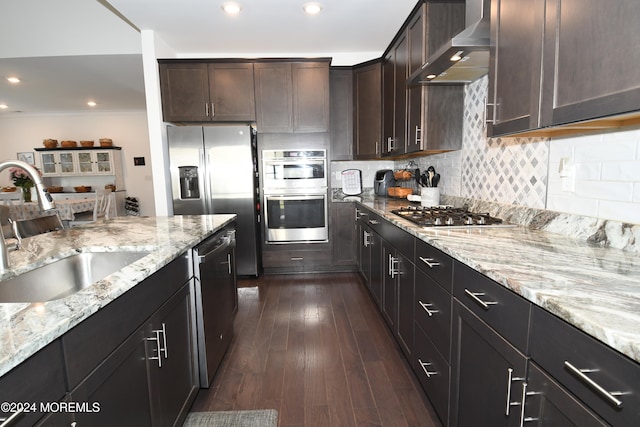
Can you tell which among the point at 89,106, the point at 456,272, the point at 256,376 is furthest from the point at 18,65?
the point at 456,272

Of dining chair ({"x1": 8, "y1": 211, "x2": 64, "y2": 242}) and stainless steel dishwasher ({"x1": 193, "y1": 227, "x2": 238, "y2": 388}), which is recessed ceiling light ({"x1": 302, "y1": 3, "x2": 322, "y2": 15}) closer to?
stainless steel dishwasher ({"x1": 193, "y1": 227, "x2": 238, "y2": 388})

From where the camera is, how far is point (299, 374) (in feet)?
6.57

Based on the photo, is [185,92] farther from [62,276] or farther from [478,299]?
[478,299]

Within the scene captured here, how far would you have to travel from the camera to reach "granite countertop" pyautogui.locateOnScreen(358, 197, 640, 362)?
0.67 meters

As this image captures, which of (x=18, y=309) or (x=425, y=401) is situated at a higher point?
(x=18, y=309)

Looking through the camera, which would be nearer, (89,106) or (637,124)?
(637,124)

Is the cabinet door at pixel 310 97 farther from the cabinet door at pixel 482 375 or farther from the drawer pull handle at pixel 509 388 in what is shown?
the drawer pull handle at pixel 509 388

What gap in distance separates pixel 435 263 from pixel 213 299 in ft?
4.16

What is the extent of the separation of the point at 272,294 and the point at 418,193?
6.08ft

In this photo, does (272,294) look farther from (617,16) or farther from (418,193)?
(617,16)

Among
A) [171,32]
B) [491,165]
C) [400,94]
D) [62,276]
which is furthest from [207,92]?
[491,165]

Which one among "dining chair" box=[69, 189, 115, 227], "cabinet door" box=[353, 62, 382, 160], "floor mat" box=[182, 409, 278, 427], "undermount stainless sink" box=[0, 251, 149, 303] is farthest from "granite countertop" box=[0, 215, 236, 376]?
"dining chair" box=[69, 189, 115, 227]

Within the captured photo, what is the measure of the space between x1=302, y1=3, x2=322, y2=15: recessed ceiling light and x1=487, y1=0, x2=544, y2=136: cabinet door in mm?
1686

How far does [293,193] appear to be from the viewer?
3748mm
